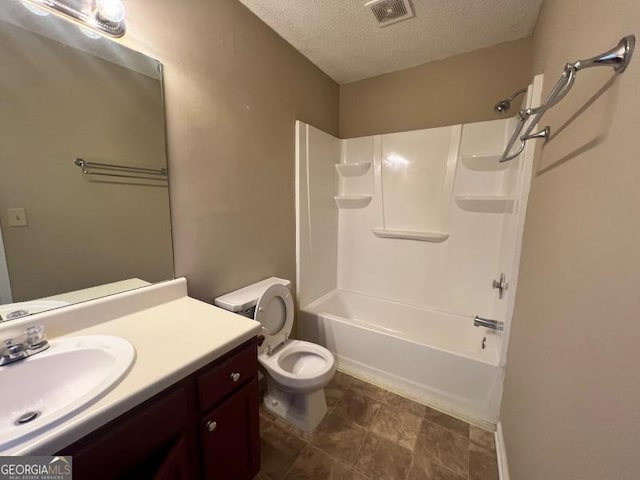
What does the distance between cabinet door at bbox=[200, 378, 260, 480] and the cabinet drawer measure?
0.04 m

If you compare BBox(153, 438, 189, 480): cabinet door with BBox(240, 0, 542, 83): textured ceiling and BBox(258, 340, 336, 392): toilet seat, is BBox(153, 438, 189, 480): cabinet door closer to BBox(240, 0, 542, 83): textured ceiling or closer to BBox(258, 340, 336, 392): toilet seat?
BBox(258, 340, 336, 392): toilet seat

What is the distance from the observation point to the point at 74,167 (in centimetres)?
104

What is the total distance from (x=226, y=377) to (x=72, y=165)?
40.7 inches

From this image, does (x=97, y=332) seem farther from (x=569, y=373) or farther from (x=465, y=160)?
(x=465, y=160)

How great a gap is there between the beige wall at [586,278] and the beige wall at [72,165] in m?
1.62

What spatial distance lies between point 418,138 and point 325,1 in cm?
124

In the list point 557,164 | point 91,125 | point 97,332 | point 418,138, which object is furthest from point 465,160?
point 97,332

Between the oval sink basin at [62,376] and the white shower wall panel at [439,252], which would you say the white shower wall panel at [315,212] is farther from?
the oval sink basin at [62,376]

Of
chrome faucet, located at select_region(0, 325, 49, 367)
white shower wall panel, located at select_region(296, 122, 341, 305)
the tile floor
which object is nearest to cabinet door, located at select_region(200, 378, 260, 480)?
the tile floor

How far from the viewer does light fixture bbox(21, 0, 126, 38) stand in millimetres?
945

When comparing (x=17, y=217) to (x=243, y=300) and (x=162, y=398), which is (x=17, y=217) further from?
(x=243, y=300)

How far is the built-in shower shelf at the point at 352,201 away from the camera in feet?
8.52

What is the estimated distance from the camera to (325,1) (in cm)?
153

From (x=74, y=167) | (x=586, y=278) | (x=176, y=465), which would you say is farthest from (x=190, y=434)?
(x=586, y=278)
